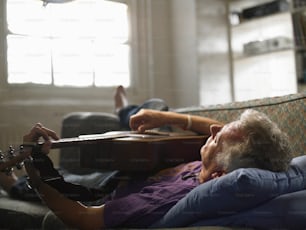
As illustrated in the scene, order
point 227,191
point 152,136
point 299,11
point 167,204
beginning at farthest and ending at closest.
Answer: point 299,11 < point 152,136 < point 167,204 < point 227,191

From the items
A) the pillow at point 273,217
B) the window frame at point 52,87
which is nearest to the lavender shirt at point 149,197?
the pillow at point 273,217

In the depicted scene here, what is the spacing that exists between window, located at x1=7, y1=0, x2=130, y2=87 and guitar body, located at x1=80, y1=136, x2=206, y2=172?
0.60ft

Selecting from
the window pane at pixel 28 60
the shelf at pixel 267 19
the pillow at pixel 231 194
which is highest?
the shelf at pixel 267 19

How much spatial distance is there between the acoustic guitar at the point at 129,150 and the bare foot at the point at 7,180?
2 cm

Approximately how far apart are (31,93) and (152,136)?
0.90ft

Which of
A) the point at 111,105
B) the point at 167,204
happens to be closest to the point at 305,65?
the point at 111,105

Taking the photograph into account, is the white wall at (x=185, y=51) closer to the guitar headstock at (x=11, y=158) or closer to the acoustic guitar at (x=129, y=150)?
the acoustic guitar at (x=129, y=150)

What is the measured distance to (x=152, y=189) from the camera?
72cm

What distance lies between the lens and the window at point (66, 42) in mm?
688

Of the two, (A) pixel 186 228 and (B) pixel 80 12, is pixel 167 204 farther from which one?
(B) pixel 80 12

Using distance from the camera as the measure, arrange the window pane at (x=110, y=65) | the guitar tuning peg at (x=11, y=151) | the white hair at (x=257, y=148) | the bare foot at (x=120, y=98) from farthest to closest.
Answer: the bare foot at (x=120, y=98) → the window pane at (x=110, y=65) → the white hair at (x=257, y=148) → the guitar tuning peg at (x=11, y=151)

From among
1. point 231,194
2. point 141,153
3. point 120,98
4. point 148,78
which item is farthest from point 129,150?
point 148,78

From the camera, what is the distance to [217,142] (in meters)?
0.72

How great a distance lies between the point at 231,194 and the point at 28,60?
46 cm
